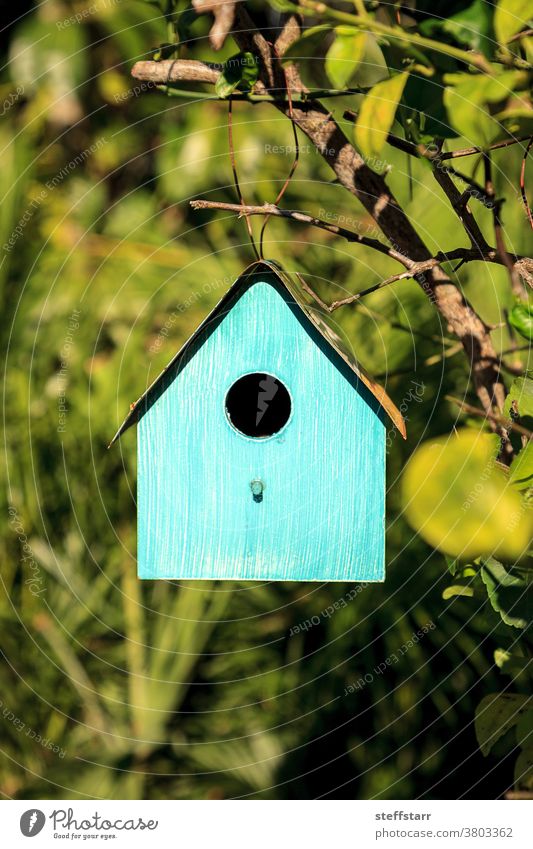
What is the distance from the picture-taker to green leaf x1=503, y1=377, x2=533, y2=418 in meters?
0.67

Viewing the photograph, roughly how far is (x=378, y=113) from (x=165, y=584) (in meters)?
0.86

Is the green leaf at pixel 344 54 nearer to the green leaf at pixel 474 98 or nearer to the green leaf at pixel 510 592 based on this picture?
the green leaf at pixel 474 98

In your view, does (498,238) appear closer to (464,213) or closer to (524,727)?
(464,213)

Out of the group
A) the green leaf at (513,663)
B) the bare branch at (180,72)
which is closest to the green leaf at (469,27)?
the bare branch at (180,72)

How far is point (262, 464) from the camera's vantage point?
0.75 meters

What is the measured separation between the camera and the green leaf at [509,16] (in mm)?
551

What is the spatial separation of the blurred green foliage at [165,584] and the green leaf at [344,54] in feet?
1.92

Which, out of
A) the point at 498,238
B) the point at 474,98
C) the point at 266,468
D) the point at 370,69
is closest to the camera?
the point at 474,98

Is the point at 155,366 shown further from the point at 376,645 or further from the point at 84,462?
the point at 376,645

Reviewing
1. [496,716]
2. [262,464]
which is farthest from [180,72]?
[496,716]

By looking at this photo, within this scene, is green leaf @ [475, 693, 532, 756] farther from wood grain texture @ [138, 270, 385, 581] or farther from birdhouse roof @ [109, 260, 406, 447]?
birdhouse roof @ [109, 260, 406, 447]

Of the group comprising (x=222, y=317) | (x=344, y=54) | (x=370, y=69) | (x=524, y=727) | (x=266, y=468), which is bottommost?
(x=524, y=727)

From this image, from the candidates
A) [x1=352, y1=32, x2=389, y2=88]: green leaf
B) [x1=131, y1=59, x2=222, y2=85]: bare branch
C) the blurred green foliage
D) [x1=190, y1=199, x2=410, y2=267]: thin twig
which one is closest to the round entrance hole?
[x1=190, y1=199, x2=410, y2=267]: thin twig

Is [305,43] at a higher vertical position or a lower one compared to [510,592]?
higher
